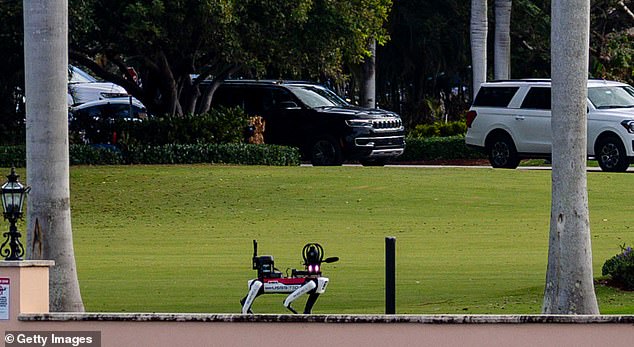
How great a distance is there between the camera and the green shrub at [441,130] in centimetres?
3984

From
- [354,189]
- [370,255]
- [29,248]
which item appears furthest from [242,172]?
[29,248]

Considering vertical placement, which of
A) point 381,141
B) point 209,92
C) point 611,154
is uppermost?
point 209,92

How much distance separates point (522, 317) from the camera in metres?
11.4

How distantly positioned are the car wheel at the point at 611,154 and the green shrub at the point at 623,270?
44.3 feet

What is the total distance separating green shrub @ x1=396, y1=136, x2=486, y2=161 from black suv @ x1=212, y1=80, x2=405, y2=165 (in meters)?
4.29

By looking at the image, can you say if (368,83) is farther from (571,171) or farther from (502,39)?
(571,171)

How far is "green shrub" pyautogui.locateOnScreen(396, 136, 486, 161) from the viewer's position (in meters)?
37.4

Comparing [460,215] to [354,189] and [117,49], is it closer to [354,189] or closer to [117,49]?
[354,189]

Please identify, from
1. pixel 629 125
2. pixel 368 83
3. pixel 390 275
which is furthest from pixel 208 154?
pixel 390 275

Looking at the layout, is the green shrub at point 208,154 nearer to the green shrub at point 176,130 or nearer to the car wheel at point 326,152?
the green shrub at point 176,130

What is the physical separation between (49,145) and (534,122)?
59.1 feet

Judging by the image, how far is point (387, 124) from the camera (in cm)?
3284

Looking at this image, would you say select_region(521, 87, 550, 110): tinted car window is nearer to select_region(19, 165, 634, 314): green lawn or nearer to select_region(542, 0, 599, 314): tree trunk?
select_region(19, 165, 634, 314): green lawn

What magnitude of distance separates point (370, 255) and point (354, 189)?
23.6 feet
